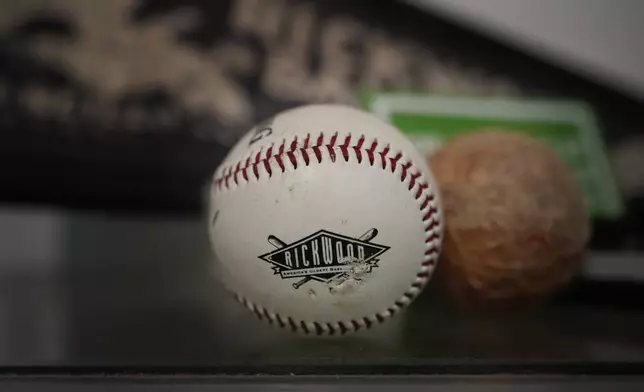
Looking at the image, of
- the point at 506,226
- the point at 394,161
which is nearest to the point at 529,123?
the point at 506,226

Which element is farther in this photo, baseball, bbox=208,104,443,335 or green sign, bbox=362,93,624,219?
green sign, bbox=362,93,624,219

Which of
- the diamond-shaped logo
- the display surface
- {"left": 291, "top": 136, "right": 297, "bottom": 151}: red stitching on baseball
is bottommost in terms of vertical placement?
the display surface

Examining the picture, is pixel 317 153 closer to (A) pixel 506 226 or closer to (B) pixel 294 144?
(B) pixel 294 144

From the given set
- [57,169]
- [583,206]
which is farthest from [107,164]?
[583,206]

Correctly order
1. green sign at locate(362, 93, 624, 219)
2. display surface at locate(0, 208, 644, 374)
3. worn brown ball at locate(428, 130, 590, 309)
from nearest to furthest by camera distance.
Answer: display surface at locate(0, 208, 644, 374) < worn brown ball at locate(428, 130, 590, 309) < green sign at locate(362, 93, 624, 219)

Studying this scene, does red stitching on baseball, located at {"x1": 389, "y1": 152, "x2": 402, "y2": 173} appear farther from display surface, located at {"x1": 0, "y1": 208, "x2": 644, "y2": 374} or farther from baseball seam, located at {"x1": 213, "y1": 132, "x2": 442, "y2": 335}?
display surface, located at {"x1": 0, "y1": 208, "x2": 644, "y2": 374}

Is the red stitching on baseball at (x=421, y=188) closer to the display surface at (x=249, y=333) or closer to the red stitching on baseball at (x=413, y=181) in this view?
the red stitching on baseball at (x=413, y=181)

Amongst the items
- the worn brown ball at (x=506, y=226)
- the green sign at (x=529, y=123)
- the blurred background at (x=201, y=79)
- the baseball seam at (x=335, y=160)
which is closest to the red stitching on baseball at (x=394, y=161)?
the baseball seam at (x=335, y=160)

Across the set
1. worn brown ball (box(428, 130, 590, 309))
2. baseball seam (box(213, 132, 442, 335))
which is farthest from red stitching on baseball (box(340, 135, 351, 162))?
worn brown ball (box(428, 130, 590, 309))
